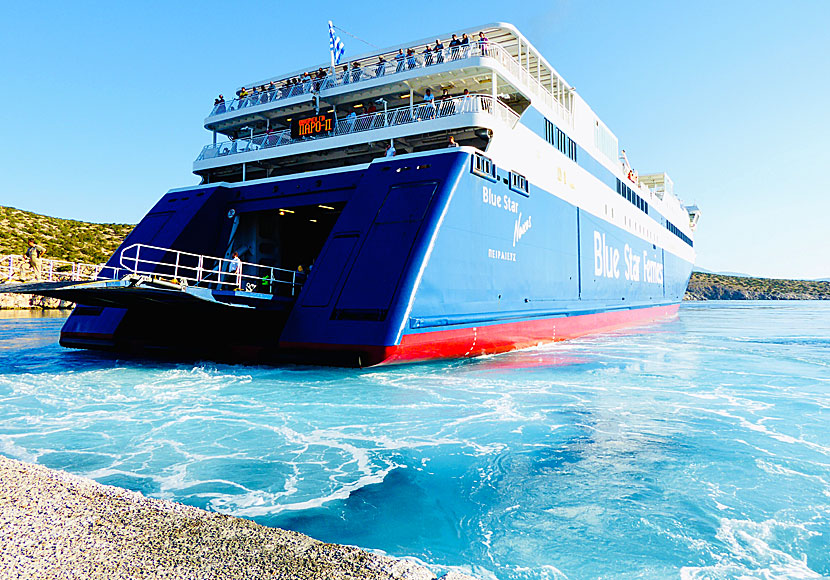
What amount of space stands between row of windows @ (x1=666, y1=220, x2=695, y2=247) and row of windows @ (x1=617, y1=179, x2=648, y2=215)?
27.1 ft

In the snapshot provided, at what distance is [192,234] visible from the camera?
14086mm

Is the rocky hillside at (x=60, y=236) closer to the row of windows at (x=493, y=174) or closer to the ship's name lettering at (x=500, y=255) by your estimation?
the row of windows at (x=493, y=174)

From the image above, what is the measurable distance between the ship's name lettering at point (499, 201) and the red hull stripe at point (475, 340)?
3.09 metres

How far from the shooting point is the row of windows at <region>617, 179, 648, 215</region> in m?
26.0

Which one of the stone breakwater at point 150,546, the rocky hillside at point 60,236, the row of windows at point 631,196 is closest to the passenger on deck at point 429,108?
the stone breakwater at point 150,546

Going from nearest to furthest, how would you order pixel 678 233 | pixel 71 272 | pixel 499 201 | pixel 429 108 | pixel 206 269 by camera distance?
pixel 71 272
pixel 206 269
pixel 499 201
pixel 429 108
pixel 678 233

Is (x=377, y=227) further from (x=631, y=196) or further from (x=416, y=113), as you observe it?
(x=631, y=196)

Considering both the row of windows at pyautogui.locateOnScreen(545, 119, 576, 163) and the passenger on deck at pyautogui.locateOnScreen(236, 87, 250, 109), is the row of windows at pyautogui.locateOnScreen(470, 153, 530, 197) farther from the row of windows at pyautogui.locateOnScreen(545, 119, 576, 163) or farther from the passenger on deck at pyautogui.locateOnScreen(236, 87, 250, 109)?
the passenger on deck at pyautogui.locateOnScreen(236, 87, 250, 109)

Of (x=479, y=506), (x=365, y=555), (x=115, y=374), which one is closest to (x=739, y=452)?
(x=479, y=506)

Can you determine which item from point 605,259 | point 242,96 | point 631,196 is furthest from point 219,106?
point 631,196

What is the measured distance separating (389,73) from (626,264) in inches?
638

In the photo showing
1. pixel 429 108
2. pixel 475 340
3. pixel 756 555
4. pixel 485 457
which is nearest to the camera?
pixel 756 555

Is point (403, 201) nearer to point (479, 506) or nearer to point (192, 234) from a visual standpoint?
point (192, 234)

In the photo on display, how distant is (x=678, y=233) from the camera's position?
4206 cm
